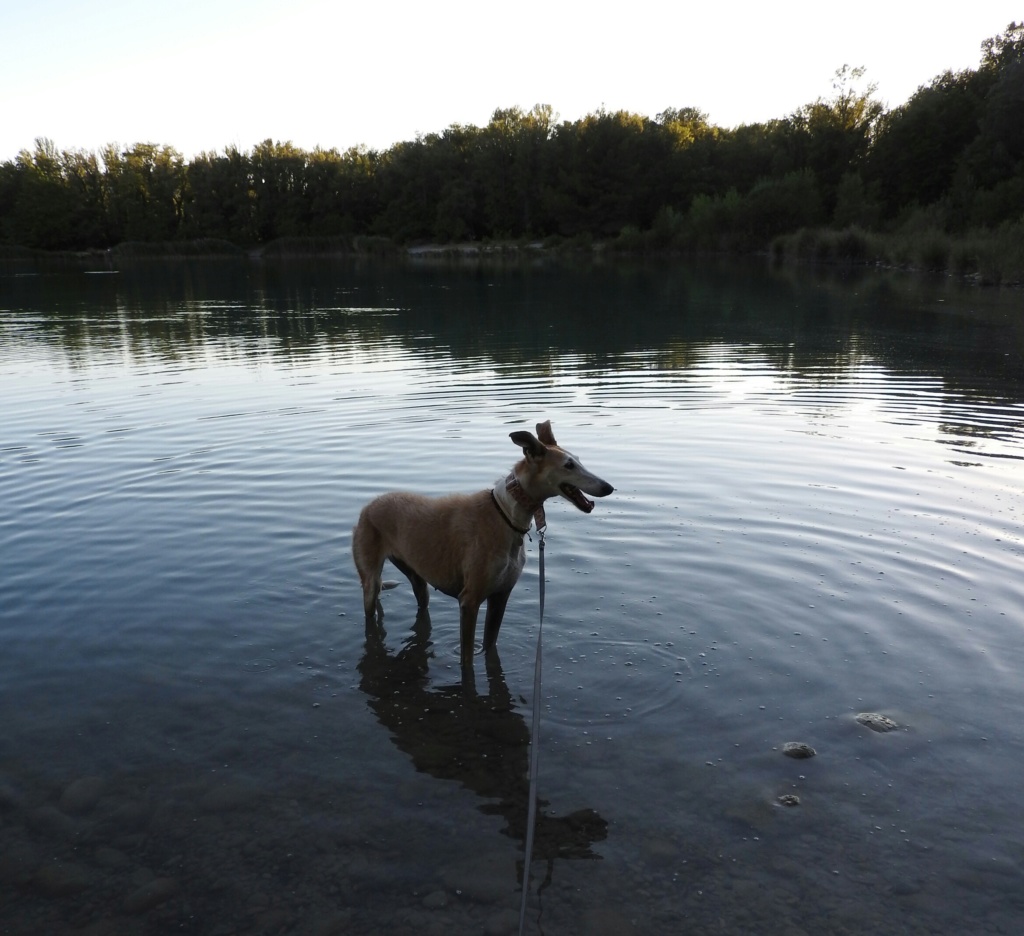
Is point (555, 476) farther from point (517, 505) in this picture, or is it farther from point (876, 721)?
point (876, 721)

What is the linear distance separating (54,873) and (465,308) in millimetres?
37480

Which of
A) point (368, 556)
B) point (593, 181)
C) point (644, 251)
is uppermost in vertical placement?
point (593, 181)

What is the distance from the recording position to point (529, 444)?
600 centimetres

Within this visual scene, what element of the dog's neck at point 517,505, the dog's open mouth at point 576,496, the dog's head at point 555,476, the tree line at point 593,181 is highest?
the tree line at point 593,181

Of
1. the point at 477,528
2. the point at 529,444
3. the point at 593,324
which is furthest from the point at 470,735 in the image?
the point at 593,324

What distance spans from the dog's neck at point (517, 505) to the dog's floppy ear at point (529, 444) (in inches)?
11.6

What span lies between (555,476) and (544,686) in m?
1.89

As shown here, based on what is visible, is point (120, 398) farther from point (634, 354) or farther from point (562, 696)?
point (562, 696)

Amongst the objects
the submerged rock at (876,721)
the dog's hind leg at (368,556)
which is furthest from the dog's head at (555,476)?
the submerged rock at (876,721)

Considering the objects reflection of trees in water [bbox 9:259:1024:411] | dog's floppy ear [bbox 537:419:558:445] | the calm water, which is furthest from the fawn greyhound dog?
reflection of trees in water [bbox 9:259:1024:411]

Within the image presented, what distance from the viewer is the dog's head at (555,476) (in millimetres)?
5934

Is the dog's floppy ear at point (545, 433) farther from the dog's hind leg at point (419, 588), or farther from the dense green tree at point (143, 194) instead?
the dense green tree at point (143, 194)

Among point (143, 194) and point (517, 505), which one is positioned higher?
point (143, 194)

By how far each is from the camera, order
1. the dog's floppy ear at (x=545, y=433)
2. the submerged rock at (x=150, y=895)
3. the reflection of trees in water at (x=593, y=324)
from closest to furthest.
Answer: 1. the submerged rock at (x=150, y=895)
2. the dog's floppy ear at (x=545, y=433)
3. the reflection of trees in water at (x=593, y=324)
